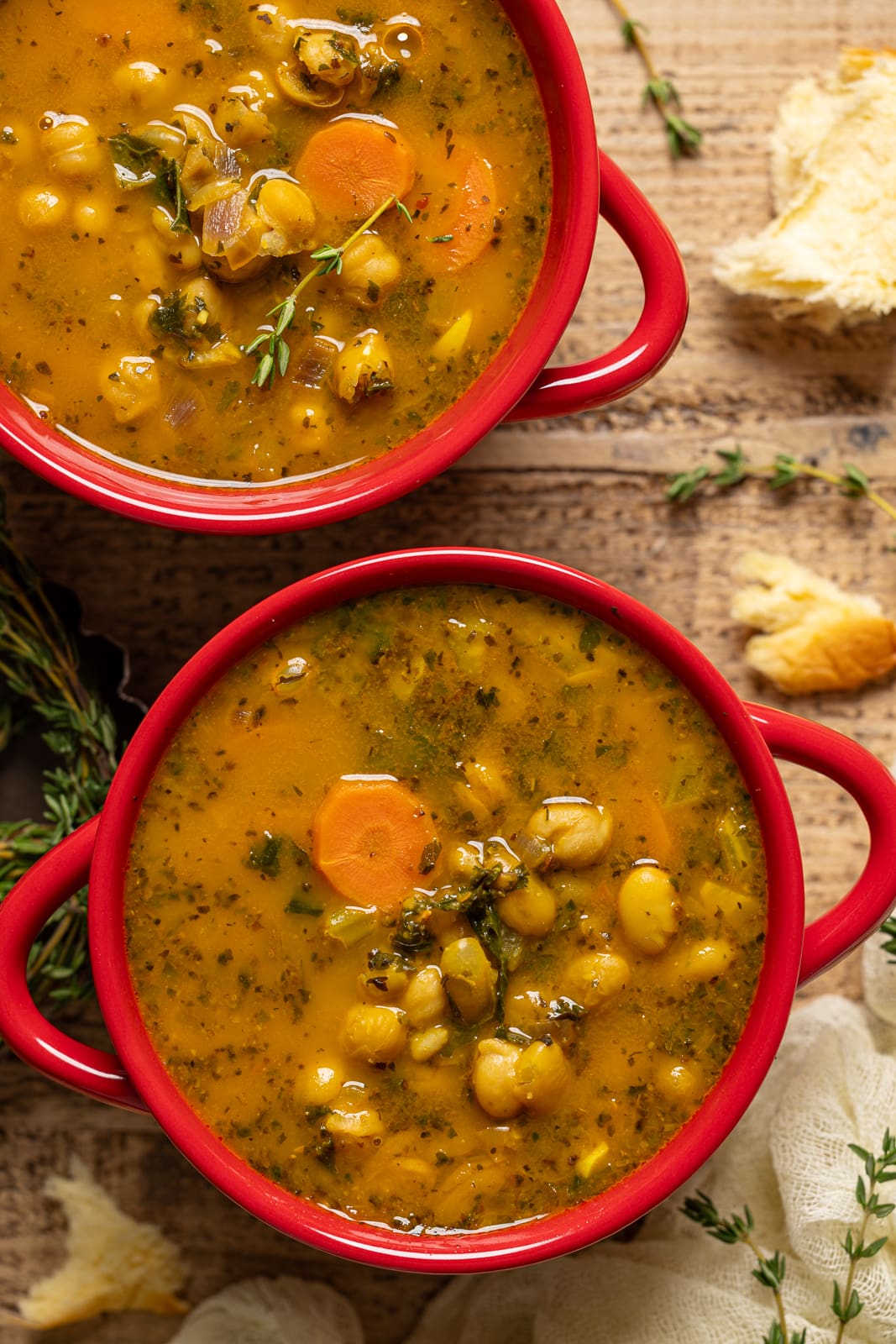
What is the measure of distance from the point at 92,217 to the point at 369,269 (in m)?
0.43

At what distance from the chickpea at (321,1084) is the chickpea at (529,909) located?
34 centimetres

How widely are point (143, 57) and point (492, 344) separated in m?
0.69

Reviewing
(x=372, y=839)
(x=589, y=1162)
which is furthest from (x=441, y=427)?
(x=589, y=1162)

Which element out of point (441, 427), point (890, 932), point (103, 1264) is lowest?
point (103, 1264)

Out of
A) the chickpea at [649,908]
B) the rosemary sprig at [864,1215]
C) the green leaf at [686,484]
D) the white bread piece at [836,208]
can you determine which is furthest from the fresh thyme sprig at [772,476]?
the rosemary sprig at [864,1215]

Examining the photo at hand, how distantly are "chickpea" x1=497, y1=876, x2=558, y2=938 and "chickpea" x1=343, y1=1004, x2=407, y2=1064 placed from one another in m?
0.22

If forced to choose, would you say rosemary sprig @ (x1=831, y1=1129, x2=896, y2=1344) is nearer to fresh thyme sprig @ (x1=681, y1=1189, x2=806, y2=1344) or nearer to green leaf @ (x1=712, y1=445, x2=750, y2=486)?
fresh thyme sprig @ (x1=681, y1=1189, x2=806, y2=1344)

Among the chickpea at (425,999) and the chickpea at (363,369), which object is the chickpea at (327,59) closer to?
the chickpea at (363,369)

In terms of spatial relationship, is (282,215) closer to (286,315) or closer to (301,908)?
(286,315)

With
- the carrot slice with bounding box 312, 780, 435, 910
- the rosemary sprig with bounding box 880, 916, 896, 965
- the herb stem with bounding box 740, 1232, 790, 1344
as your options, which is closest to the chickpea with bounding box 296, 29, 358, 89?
the carrot slice with bounding box 312, 780, 435, 910

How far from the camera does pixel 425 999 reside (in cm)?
190

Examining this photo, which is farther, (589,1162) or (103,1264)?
(103,1264)

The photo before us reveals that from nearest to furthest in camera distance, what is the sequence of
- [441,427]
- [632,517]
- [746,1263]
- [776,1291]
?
1. [441,427]
2. [776,1291]
3. [746,1263]
4. [632,517]

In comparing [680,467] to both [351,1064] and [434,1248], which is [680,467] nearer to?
[351,1064]
